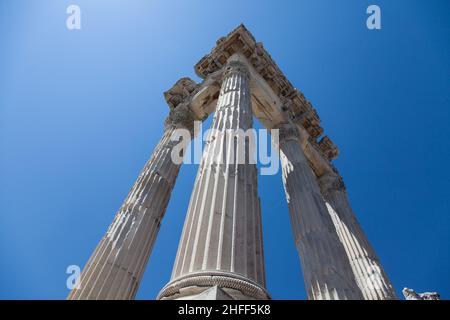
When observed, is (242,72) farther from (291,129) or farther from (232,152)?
(232,152)

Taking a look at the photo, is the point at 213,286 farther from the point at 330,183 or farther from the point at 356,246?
the point at 330,183

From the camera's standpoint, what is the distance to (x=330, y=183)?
30.5 meters

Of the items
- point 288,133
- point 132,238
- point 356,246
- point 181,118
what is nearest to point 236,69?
point 181,118

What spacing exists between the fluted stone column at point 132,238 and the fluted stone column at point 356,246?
1306 centimetres

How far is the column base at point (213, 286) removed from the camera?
27.3 ft

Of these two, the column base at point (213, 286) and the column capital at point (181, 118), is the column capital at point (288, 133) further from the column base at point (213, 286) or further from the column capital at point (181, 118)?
the column base at point (213, 286)

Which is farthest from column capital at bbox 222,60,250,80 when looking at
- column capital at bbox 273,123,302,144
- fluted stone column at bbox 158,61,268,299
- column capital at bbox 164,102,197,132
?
fluted stone column at bbox 158,61,268,299

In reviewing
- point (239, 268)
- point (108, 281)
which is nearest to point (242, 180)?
point (239, 268)

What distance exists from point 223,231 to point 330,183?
22.3 m

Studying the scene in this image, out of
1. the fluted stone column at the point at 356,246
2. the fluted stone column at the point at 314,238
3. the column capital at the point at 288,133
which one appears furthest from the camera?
the column capital at the point at 288,133

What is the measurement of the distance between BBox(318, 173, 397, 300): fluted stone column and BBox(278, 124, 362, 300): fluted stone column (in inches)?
159

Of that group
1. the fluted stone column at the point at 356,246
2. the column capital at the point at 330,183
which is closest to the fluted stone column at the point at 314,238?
the fluted stone column at the point at 356,246

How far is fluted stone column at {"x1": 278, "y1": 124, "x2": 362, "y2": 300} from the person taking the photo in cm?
1518
